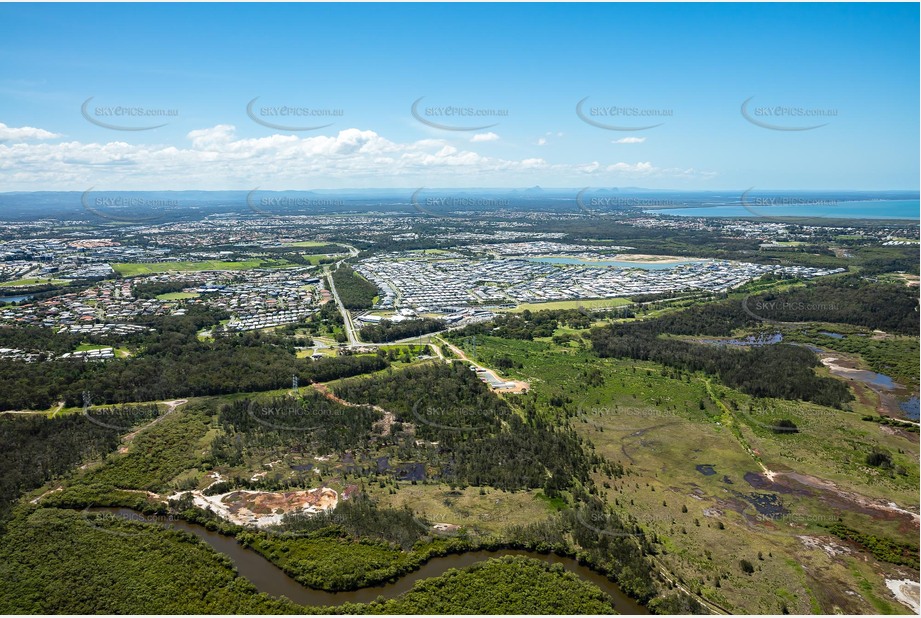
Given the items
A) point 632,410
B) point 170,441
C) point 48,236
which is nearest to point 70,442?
point 170,441

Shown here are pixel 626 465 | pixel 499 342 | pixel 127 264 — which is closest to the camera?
pixel 626 465

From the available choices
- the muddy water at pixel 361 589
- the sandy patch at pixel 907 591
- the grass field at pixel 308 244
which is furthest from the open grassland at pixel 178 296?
the sandy patch at pixel 907 591

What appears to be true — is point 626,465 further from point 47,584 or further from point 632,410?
point 47,584
